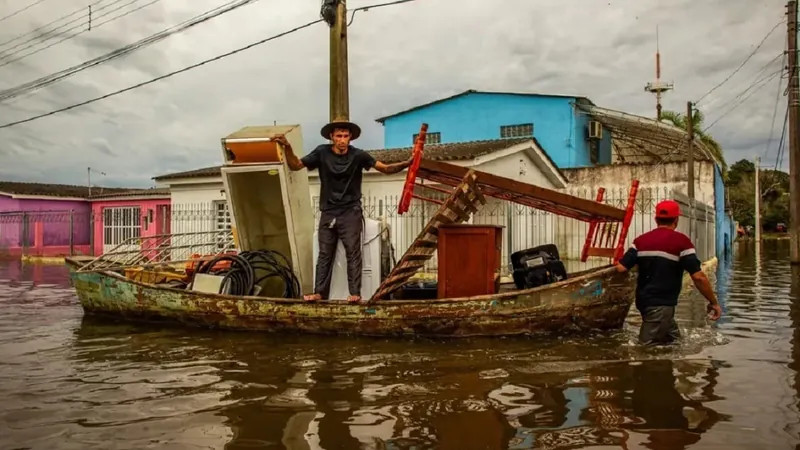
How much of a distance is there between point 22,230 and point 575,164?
82.9ft

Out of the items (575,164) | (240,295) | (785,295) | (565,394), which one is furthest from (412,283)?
(575,164)

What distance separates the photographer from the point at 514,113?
2953 centimetres

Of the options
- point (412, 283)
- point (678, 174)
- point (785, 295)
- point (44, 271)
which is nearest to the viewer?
point (412, 283)

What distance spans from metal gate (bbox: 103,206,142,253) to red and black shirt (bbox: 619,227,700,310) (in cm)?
2270

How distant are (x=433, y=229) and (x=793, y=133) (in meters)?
15.9

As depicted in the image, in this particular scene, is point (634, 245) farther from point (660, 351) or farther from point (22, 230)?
point (22, 230)

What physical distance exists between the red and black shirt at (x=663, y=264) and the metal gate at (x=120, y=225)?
22.7 metres

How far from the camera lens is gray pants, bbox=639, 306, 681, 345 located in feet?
19.8


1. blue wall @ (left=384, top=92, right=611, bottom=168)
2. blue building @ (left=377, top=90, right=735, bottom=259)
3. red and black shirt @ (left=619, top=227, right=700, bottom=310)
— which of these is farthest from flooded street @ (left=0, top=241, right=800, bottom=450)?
blue wall @ (left=384, top=92, right=611, bottom=168)

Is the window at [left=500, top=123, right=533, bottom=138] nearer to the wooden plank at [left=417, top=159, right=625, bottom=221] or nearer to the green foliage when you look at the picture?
the wooden plank at [left=417, top=159, right=625, bottom=221]

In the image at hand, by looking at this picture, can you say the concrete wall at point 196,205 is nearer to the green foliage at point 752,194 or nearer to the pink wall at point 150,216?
the pink wall at point 150,216

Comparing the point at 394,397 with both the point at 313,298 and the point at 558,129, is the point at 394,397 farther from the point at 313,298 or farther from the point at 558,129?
the point at 558,129

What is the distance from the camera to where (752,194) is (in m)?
55.3

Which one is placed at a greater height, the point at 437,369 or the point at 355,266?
the point at 355,266
